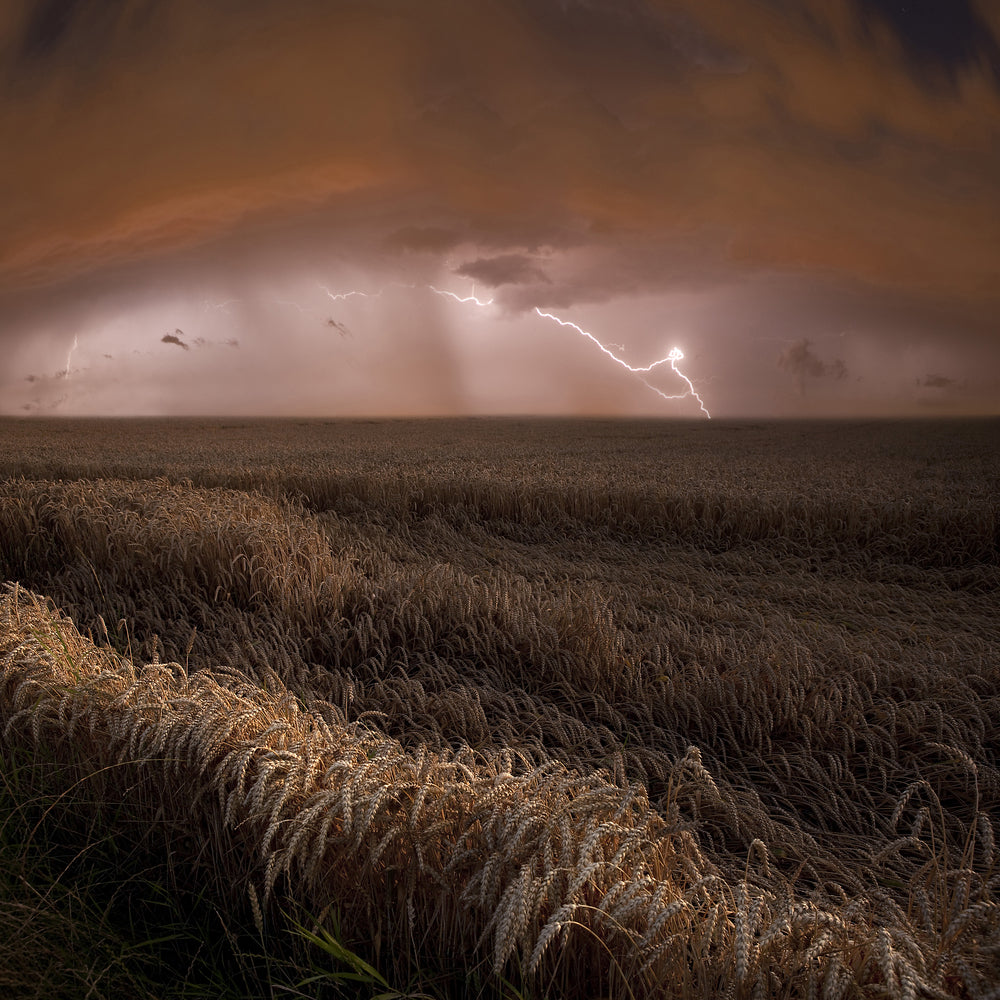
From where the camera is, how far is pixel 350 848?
5.67 feet

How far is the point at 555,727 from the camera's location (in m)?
3.40

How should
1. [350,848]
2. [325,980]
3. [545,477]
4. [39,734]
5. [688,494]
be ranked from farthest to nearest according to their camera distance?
[545,477]
[688,494]
[39,734]
[350,848]
[325,980]

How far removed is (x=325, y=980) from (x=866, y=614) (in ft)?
19.2

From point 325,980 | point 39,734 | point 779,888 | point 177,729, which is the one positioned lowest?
point 779,888

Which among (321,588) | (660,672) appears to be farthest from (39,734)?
(660,672)

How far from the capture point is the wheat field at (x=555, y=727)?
148cm

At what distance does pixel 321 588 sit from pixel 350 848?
3.44 meters

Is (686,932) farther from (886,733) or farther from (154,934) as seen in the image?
(886,733)

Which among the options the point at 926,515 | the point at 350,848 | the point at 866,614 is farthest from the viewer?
the point at 926,515

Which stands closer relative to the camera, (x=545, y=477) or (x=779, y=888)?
(x=779, y=888)

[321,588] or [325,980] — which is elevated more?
[321,588]

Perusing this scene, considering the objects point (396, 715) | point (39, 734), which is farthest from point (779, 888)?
point (39, 734)

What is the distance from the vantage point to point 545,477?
11242 mm

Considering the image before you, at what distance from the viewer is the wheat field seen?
1477 millimetres
